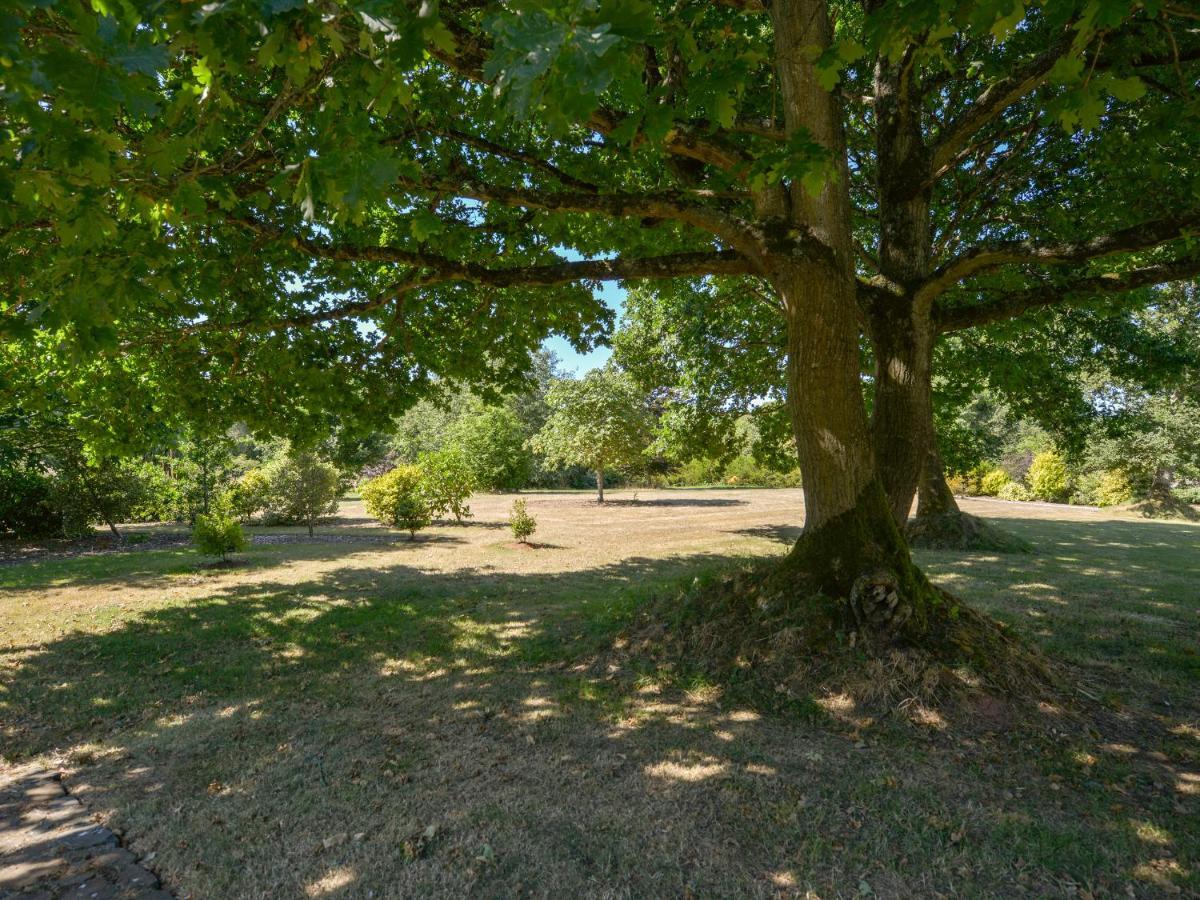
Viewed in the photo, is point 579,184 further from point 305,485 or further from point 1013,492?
point 1013,492

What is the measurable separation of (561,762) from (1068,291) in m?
6.30

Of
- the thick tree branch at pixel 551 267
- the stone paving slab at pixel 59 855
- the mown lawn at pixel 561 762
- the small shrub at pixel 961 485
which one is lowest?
the stone paving slab at pixel 59 855

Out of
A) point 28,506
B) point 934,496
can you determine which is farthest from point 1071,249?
point 28,506

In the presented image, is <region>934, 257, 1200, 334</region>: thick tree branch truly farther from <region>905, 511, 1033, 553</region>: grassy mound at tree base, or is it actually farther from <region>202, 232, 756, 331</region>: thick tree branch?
<region>905, 511, 1033, 553</region>: grassy mound at tree base

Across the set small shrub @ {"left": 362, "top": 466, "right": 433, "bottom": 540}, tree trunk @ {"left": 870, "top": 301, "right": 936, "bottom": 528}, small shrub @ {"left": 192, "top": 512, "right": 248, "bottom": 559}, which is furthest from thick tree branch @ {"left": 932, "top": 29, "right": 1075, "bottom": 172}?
small shrub @ {"left": 362, "top": 466, "right": 433, "bottom": 540}

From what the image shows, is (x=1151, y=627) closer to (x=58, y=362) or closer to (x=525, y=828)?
(x=525, y=828)

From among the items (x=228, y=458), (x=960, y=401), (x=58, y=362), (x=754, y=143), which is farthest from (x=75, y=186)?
(x=228, y=458)

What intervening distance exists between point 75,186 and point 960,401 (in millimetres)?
14207

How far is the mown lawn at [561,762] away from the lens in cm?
271

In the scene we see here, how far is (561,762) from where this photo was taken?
3744mm

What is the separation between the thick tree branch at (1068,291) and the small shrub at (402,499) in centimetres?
1407

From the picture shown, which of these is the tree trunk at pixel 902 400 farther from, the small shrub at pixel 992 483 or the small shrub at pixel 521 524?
the small shrub at pixel 992 483

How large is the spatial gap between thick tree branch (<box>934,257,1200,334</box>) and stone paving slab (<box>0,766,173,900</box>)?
24.7 feet

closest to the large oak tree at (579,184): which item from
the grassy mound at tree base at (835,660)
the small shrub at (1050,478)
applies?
the grassy mound at tree base at (835,660)
